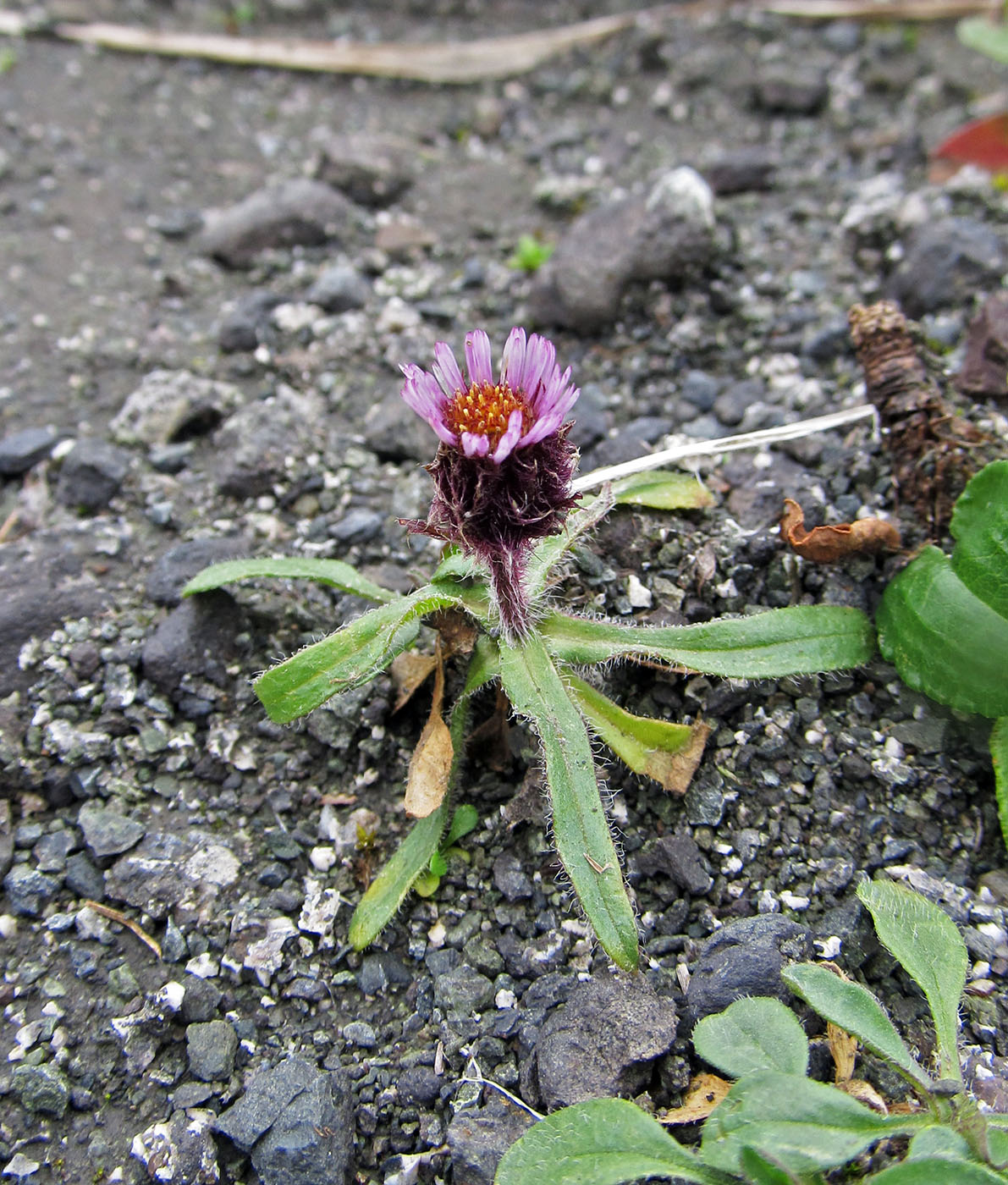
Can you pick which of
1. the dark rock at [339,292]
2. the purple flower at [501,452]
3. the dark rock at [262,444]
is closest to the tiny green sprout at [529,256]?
the dark rock at [339,292]

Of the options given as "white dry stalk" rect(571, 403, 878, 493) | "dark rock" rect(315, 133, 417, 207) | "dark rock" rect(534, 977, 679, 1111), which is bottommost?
"dark rock" rect(534, 977, 679, 1111)

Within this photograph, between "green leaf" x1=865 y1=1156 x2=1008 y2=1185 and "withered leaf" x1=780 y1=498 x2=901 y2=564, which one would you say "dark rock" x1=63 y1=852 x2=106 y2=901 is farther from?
"withered leaf" x1=780 y1=498 x2=901 y2=564

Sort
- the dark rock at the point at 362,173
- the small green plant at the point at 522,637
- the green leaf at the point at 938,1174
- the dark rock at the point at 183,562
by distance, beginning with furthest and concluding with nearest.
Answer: the dark rock at the point at 362,173 → the dark rock at the point at 183,562 → the small green plant at the point at 522,637 → the green leaf at the point at 938,1174

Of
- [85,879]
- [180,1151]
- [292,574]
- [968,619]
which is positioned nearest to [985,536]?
[968,619]

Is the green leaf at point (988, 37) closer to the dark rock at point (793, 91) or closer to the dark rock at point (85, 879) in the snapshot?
the dark rock at point (793, 91)

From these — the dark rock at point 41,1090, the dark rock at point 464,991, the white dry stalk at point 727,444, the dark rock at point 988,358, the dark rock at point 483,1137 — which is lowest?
the dark rock at point 483,1137

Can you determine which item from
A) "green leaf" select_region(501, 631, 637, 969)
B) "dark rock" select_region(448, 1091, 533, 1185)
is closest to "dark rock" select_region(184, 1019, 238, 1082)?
"dark rock" select_region(448, 1091, 533, 1185)

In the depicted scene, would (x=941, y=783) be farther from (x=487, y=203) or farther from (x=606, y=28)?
(x=606, y=28)
